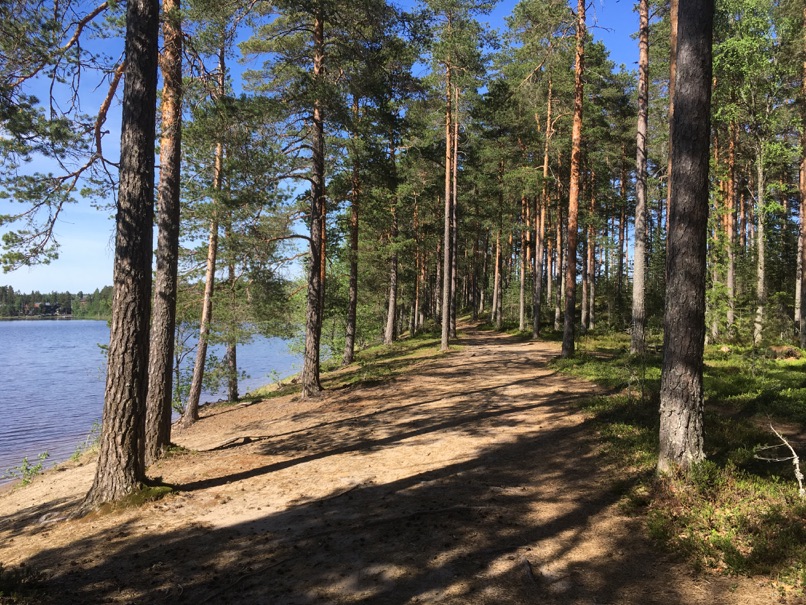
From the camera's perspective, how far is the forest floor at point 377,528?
3.67 meters

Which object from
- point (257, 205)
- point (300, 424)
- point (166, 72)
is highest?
point (166, 72)

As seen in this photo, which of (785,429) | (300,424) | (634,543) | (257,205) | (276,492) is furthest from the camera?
(257,205)

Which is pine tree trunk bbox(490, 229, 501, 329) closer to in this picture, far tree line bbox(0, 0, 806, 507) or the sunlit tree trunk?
far tree line bbox(0, 0, 806, 507)

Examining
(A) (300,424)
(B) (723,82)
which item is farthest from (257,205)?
(B) (723,82)

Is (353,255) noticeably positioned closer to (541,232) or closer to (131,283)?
(131,283)

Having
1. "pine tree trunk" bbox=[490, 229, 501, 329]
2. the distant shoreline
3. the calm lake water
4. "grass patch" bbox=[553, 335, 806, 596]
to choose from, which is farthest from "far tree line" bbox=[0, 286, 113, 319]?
"grass patch" bbox=[553, 335, 806, 596]

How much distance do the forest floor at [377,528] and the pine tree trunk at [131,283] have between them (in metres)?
0.53

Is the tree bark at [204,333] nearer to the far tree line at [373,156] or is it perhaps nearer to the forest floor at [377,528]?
the far tree line at [373,156]

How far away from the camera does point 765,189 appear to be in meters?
16.3

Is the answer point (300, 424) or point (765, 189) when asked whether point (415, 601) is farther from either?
point (765, 189)

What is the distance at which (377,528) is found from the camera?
4.75m

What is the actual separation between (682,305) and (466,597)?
12.9ft

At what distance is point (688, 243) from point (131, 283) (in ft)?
21.2

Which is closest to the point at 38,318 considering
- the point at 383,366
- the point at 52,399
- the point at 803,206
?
the point at 52,399
